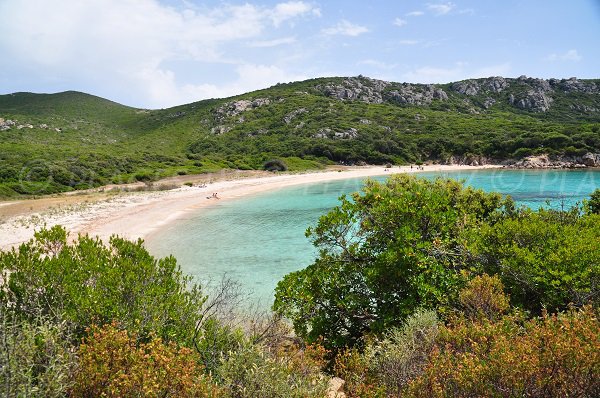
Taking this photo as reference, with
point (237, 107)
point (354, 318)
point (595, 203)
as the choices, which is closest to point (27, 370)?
point (354, 318)

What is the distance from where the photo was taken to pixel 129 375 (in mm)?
4723

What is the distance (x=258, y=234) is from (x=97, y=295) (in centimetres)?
2332

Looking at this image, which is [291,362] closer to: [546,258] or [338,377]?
[338,377]

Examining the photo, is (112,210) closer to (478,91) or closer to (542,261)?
(542,261)

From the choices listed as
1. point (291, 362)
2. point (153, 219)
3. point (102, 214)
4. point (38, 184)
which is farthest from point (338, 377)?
point (38, 184)

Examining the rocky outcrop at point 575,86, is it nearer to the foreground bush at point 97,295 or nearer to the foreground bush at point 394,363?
the foreground bush at point 394,363

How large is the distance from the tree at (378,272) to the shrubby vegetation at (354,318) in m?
0.04

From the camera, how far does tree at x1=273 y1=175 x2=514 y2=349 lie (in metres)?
9.24

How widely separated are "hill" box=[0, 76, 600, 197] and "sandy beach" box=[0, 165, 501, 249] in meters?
11.9

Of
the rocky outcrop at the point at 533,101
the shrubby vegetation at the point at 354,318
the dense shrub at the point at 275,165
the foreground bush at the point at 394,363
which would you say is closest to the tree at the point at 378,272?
the shrubby vegetation at the point at 354,318

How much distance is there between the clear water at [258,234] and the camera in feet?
66.5

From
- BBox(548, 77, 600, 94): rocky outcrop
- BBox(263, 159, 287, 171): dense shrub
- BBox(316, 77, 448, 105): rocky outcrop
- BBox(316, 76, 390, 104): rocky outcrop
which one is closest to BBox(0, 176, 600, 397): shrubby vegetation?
BBox(263, 159, 287, 171): dense shrub

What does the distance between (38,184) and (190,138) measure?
75370mm

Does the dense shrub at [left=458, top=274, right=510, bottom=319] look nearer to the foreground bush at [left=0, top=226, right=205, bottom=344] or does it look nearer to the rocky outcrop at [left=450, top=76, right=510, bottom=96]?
the foreground bush at [left=0, top=226, right=205, bottom=344]
